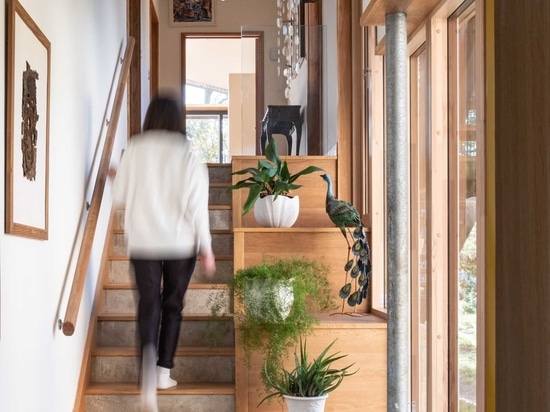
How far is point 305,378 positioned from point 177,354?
83 centimetres

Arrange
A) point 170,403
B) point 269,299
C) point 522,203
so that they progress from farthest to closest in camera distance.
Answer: point 170,403 < point 269,299 < point 522,203

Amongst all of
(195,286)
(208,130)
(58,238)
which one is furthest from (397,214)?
(208,130)

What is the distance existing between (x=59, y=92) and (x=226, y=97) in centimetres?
785

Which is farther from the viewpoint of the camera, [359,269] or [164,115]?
[359,269]

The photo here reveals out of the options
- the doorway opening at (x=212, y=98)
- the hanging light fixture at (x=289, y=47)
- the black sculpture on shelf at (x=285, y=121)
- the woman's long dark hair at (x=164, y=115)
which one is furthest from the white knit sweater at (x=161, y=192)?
the doorway opening at (x=212, y=98)

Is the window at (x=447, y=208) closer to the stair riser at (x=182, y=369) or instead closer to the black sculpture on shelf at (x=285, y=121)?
the stair riser at (x=182, y=369)

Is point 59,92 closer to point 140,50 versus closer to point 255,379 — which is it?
point 255,379

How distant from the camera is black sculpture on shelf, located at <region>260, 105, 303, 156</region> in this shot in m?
6.69

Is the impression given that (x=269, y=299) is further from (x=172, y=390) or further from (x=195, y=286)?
(x=195, y=286)

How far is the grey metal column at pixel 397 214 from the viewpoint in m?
3.44

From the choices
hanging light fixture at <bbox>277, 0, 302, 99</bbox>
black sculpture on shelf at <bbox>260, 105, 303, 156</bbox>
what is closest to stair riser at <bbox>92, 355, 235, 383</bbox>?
black sculpture on shelf at <bbox>260, 105, 303, 156</bbox>

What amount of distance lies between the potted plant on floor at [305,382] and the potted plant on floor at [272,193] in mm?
951

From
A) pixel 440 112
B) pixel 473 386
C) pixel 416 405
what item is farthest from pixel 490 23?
pixel 416 405

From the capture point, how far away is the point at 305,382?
390 centimetres
